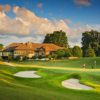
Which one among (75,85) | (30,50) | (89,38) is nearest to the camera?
(75,85)

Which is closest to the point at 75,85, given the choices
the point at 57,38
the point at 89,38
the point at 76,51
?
the point at 76,51

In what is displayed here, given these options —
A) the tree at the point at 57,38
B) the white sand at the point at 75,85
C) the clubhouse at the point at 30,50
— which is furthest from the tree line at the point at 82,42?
the white sand at the point at 75,85

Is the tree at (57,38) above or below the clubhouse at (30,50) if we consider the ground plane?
above

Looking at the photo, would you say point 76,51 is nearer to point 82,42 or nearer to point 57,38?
point 82,42

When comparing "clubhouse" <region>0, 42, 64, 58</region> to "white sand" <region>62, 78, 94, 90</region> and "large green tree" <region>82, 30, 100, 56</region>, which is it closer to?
"large green tree" <region>82, 30, 100, 56</region>

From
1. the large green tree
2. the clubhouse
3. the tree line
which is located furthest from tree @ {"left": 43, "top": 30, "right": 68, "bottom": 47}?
the clubhouse

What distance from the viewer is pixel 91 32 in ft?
243

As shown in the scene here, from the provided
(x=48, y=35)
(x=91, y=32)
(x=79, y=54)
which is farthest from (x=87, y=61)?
(x=48, y=35)

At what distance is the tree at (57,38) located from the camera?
77.8m

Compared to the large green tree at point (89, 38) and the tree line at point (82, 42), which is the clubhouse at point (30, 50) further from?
the large green tree at point (89, 38)

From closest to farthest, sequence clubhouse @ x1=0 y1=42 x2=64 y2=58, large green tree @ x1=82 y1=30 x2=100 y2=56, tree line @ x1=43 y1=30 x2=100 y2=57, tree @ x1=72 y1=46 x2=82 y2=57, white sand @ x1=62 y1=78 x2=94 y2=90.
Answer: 1. white sand @ x1=62 y1=78 x2=94 y2=90
2. tree line @ x1=43 y1=30 x2=100 y2=57
3. tree @ x1=72 y1=46 x2=82 y2=57
4. clubhouse @ x1=0 y1=42 x2=64 y2=58
5. large green tree @ x1=82 y1=30 x2=100 y2=56

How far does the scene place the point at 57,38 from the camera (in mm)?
78625

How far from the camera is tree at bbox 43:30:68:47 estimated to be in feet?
255

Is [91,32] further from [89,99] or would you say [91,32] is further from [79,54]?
[89,99]
